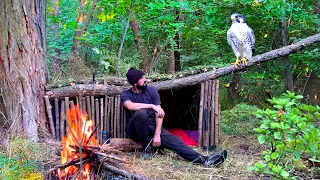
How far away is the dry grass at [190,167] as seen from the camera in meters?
4.20

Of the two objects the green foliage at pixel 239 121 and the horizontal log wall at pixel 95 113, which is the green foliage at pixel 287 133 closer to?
the horizontal log wall at pixel 95 113

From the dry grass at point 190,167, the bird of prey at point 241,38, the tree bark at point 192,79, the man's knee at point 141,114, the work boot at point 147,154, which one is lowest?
the dry grass at point 190,167

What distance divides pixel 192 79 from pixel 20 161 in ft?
9.13

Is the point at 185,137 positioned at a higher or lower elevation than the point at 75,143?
lower

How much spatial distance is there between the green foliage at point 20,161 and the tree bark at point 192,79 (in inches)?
40.7

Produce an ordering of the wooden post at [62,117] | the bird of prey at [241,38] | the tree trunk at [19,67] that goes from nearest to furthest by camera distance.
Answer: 1. the tree trunk at [19,67]
2. the wooden post at [62,117]
3. the bird of prey at [241,38]

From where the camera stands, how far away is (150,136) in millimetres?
4840

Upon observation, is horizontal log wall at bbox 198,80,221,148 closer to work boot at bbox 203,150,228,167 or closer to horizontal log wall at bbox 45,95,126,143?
work boot at bbox 203,150,228,167

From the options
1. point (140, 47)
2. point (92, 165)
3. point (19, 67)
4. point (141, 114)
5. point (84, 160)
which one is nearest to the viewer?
point (84, 160)

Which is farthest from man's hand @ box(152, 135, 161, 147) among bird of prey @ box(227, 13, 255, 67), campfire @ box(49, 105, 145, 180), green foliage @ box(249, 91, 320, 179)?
bird of prey @ box(227, 13, 255, 67)

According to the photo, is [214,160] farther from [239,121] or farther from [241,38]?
[239,121]

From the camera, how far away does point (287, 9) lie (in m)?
6.51

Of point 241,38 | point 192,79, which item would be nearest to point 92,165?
point 192,79

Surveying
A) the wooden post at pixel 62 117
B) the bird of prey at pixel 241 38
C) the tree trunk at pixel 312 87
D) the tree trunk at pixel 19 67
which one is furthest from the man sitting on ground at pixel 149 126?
the tree trunk at pixel 312 87
